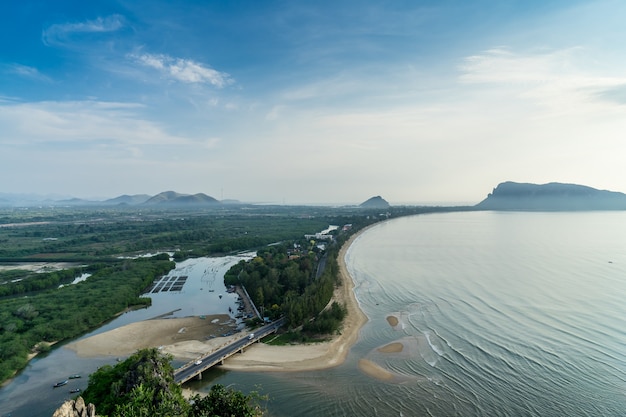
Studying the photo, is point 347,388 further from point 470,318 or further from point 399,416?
point 470,318

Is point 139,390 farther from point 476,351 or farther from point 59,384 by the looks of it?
point 476,351

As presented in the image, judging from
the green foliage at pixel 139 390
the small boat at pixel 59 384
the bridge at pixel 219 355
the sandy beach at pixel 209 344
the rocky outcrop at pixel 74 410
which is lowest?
the small boat at pixel 59 384

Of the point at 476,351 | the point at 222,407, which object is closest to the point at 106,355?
the point at 222,407

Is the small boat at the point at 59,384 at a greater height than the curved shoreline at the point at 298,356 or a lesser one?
lesser

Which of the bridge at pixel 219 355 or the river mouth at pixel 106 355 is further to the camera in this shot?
the bridge at pixel 219 355

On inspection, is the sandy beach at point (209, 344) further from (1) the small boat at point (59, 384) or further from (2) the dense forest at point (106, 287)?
(1) the small boat at point (59, 384)

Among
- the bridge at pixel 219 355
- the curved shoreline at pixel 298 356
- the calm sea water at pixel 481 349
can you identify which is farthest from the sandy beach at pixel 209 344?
the calm sea water at pixel 481 349

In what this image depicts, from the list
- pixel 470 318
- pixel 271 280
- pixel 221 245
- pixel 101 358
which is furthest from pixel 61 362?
pixel 221 245
